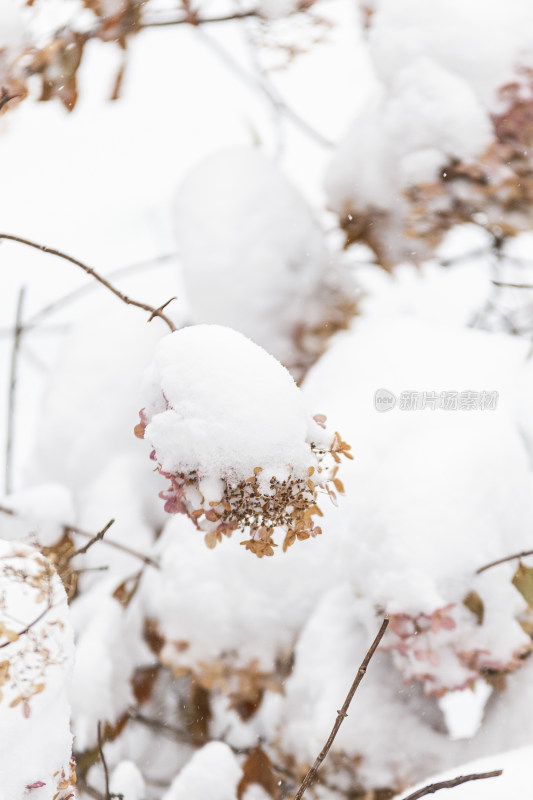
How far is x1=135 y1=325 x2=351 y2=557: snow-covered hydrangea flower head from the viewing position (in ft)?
1.42

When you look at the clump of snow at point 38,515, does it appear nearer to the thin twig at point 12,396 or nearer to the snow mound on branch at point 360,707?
the thin twig at point 12,396

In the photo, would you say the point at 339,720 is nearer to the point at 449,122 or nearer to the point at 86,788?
the point at 86,788

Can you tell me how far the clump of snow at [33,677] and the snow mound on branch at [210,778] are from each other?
34cm

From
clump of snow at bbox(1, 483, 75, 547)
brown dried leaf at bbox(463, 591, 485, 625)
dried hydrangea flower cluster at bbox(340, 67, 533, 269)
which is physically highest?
dried hydrangea flower cluster at bbox(340, 67, 533, 269)

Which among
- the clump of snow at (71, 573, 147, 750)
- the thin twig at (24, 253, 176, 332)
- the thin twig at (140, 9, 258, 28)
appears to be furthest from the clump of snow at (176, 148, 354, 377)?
the clump of snow at (71, 573, 147, 750)

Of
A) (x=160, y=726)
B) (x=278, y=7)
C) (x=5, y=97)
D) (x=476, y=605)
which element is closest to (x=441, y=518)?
Answer: (x=476, y=605)

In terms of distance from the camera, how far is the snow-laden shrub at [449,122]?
2.72 feet

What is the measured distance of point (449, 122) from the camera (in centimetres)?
85

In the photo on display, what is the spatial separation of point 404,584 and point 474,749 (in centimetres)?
25

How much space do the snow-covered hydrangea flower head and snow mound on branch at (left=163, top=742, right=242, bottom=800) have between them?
0.39 m

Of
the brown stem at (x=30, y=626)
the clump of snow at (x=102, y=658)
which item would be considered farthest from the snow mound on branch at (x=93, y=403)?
the brown stem at (x=30, y=626)

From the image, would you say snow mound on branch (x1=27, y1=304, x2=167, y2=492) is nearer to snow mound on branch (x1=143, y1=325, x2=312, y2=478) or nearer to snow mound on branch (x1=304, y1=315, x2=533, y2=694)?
snow mound on branch (x1=304, y1=315, x2=533, y2=694)

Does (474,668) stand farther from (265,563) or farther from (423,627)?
(265,563)

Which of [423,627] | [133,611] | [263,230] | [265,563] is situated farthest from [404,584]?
[263,230]
